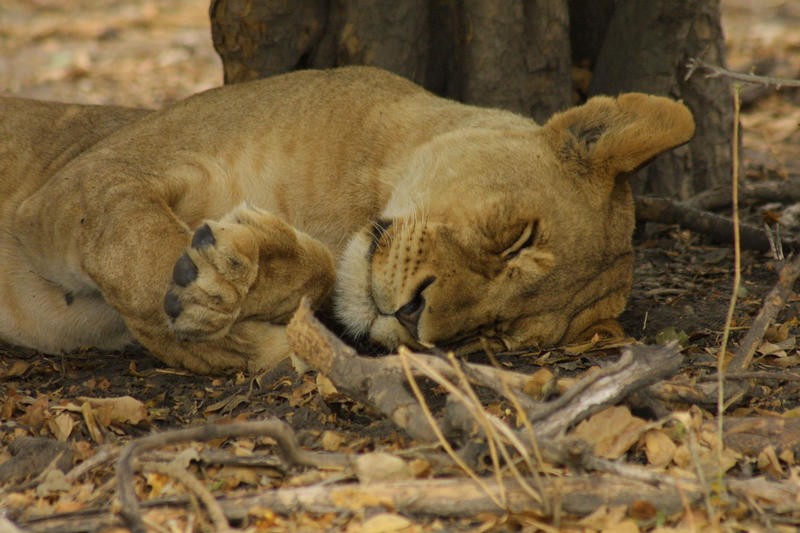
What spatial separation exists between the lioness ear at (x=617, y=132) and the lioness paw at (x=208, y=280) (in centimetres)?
139

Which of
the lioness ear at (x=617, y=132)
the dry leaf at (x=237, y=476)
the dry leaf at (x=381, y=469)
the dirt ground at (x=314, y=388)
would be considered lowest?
the dirt ground at (x=314, y=388)

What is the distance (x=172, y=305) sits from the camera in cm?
305

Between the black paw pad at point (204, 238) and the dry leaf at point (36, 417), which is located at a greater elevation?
the black paw pad at point (204, 238)

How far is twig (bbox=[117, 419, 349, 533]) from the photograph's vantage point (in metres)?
2.01

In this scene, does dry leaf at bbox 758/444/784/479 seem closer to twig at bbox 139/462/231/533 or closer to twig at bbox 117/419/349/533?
twig at bbox 117/419/349/533

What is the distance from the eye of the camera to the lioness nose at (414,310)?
3.14 metres

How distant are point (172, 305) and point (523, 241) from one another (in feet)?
4.16

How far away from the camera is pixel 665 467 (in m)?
2.47

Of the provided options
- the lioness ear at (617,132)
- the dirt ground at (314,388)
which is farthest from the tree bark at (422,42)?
the lioness ear at (617,132)

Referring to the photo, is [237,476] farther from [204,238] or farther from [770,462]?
[770,462]

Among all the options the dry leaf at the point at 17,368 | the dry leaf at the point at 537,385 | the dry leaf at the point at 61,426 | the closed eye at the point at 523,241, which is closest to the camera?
the dry leaf at the point at 537,385

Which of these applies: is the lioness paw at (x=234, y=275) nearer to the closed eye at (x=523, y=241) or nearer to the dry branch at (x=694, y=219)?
the closed eye at (x=523, y=241)

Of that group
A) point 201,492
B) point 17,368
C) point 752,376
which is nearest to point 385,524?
point 201,492

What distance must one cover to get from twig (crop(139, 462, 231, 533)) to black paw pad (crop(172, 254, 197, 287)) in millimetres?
875
